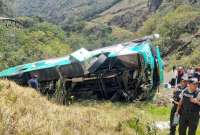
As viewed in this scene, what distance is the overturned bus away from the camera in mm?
18906

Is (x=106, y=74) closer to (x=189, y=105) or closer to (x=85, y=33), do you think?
(x=189, y=105)

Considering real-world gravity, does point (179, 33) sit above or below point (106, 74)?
above

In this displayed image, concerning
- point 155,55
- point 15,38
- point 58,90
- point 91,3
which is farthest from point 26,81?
point 91,3

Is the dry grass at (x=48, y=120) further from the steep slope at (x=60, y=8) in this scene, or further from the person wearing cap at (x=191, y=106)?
the steep slope at (x=60, y=8)

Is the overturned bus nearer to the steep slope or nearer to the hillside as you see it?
the hillside

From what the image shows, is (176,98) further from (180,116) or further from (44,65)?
(44,65)

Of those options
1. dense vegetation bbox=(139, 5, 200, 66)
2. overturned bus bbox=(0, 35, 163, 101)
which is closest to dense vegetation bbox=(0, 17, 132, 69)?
overturned bus bbox=(0, 35, 163, 101)

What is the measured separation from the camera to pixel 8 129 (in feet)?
23.6

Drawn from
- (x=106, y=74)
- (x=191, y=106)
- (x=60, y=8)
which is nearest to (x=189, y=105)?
(x=191, y=106)

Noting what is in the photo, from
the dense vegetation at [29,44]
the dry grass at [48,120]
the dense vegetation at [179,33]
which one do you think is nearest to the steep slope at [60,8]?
the dense vegetation at [29,44]

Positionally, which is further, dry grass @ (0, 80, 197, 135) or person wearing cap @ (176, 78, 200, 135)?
person wearing cap @ (176, 78, 200, 135)

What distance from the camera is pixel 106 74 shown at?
19266 millimetres

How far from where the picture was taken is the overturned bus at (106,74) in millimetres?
18906

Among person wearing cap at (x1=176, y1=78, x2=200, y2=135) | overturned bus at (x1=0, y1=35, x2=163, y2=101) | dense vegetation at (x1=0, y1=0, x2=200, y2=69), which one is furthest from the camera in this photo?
dense vegetation at (x1=0, y1=0, x2=200, y2=69)
